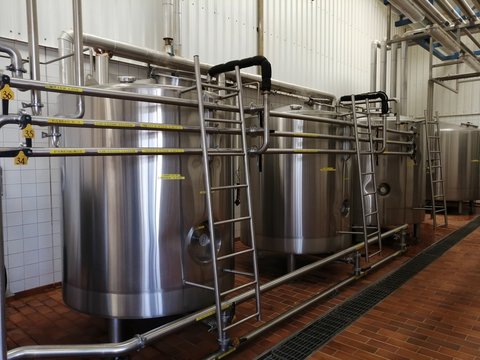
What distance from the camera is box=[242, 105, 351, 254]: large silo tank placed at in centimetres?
353

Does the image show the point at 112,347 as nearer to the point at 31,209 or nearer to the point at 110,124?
the point at 110,124

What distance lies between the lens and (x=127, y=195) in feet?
6.96

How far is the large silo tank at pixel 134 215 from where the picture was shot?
212cm

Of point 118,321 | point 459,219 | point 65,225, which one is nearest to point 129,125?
point 65,225

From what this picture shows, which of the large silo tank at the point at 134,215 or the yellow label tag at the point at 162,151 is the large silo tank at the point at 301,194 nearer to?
the large silo tank at the point at 134,215

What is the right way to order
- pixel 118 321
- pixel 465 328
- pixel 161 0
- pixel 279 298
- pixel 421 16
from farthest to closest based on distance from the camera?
1. pixel 421 16
2. pixel 161 0
3. pixel 279 298
4. pixel 465 328
5. pixel 118 321

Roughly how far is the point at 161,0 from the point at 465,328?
4.07 meters

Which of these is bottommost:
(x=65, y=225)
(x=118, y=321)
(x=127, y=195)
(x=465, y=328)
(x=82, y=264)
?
(x=465, y=328)

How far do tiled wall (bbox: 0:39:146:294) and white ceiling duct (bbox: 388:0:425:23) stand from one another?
3.63 m

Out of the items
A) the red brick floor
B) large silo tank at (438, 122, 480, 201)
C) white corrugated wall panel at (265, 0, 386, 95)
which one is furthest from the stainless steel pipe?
large silo tank at (438, 122, 480, 201)

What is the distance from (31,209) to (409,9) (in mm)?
4817

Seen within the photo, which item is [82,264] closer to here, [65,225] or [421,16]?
[65,225]

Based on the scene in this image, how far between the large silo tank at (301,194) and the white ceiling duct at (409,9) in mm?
2028

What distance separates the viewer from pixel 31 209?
3.33m
